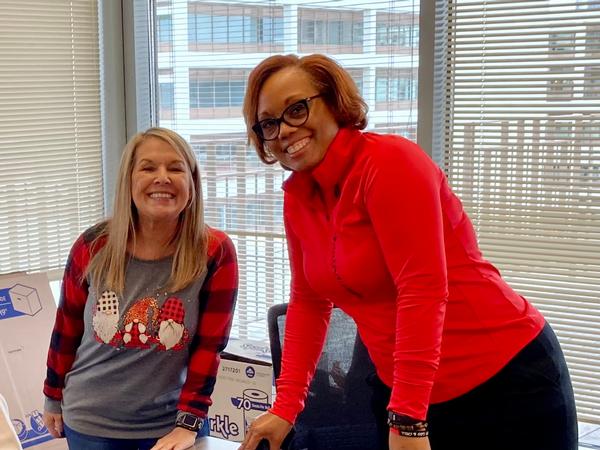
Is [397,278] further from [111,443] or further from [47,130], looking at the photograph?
[47,130]

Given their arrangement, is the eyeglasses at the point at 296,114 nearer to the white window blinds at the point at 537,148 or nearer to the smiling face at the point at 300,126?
the smiling face at the point at 300,126

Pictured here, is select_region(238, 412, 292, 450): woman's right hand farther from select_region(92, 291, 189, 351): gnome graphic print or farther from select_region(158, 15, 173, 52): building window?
select_region(158, 15, 173, 52): building window

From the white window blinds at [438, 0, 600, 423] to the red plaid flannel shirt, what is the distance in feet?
2.96

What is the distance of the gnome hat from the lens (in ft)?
6.73

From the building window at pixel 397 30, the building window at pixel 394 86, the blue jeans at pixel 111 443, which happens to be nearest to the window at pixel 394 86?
the building window at pixel 394 86

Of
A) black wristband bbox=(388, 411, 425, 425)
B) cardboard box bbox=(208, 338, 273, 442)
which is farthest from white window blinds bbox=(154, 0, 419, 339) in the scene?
black wristband bbox=(388, 411, 425, 425)

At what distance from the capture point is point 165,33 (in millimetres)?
3334

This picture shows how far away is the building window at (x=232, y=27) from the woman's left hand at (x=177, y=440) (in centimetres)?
163

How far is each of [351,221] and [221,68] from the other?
1.84m

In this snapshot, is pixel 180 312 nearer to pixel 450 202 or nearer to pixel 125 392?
pixel 125 392

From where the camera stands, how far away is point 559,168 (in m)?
2.37

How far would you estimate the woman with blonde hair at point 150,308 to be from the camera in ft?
6.72

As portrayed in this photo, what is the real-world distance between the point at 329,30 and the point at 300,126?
4.83 feet

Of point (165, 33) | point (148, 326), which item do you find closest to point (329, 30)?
point (165, 33)
